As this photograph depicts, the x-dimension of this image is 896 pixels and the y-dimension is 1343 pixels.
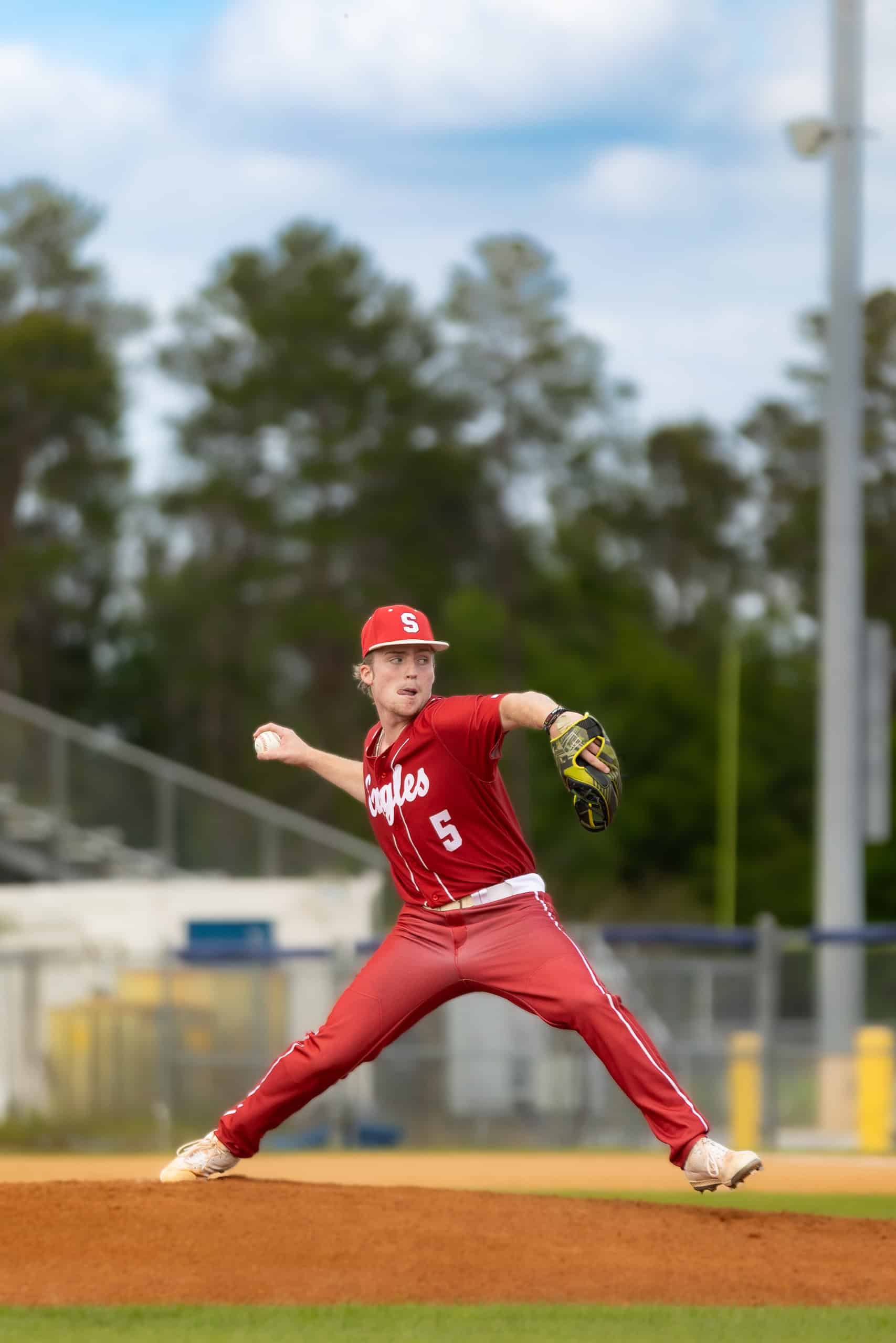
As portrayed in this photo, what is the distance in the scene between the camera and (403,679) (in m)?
6.39

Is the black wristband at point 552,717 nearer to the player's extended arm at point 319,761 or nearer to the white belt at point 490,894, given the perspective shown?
the white belt at point 490,894

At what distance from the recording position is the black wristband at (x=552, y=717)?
5.59 metres

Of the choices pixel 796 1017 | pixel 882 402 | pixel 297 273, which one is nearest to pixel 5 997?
pixel 796 1017

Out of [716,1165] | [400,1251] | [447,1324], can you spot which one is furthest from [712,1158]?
[447,1324]

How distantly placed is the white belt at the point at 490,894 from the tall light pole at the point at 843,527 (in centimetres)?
1133

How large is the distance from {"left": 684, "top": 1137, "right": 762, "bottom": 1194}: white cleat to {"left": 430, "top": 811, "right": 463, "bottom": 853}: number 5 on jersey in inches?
47.6

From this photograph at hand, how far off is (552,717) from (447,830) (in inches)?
33.5

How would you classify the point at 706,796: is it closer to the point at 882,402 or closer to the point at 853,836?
the point at 882,402

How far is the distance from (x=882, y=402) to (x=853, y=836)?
76.1ft

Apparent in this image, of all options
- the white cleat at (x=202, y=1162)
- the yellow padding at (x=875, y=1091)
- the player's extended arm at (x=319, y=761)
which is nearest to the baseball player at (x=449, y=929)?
the white cleat at (x=202, y=1162)

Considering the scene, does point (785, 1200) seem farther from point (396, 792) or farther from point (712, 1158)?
point (396, 792)

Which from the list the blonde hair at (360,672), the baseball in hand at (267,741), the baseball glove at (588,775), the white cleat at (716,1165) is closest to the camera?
the baseball glove at (588,775)

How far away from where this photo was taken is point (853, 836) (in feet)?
57.4

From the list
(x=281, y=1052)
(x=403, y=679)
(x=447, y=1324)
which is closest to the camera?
(x=447, y=1324)
